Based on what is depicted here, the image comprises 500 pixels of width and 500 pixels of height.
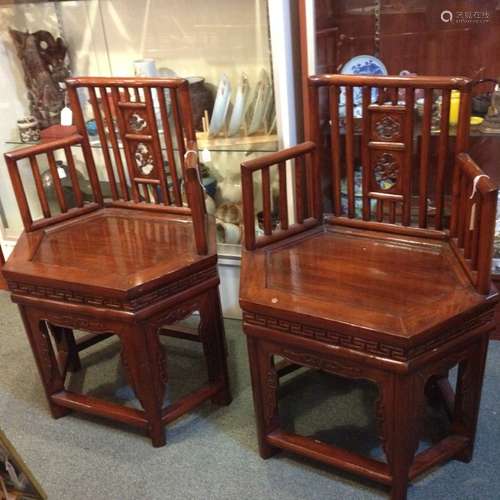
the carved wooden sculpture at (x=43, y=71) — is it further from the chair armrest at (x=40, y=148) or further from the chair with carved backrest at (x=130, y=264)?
the chair armrest at (x=40, y=148)

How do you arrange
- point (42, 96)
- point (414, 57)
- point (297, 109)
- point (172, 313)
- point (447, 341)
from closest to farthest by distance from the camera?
point (447, 341)
point (172, 313)
point (297, 109)
point (414, 57)
point (42, 96)

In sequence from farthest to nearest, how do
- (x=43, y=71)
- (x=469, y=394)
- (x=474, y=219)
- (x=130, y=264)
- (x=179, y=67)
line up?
A: (x=43, y=71) < (x=179, y=67) < (x=130, y=264) < (x=469, y=394) < (x=474, y=219)

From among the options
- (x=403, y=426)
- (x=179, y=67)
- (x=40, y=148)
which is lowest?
(x=403, y=426)

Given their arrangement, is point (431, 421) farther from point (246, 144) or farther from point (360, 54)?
point (360, 54)

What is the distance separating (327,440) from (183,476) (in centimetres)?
41

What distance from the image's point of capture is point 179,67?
2258 millimetres

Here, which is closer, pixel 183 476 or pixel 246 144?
pixel 183 476

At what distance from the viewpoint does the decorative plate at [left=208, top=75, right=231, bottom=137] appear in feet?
6.62

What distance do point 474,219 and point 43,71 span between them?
5.94 feet

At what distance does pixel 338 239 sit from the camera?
162 cm

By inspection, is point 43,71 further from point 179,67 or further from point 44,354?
point 44,354

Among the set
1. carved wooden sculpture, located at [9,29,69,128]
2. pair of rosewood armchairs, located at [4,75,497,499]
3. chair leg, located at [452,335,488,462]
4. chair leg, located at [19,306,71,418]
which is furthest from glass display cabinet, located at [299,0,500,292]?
carved wooden sculpture, located at [9,29,69,128]

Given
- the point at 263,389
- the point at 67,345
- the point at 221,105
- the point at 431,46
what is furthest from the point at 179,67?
the point at 263,389

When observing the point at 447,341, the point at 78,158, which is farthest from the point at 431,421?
the point at 78,158
